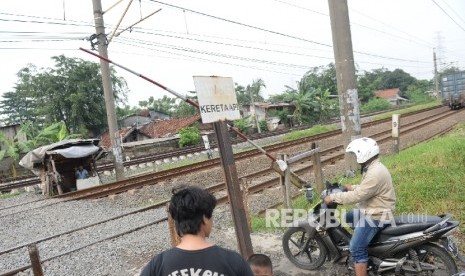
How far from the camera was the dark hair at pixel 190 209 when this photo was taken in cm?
205

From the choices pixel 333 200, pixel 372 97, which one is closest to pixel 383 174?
pixel 333 200

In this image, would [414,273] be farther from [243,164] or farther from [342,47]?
[243,164]

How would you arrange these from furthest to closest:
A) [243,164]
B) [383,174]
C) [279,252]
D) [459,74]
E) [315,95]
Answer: [459,74], [315,95], [243,164], [279,252], [383,174]

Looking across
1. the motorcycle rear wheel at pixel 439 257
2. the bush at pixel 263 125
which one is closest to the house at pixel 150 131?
the bush at pixel 263 125

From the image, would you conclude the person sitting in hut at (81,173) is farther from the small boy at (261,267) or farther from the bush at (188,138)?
the bush at (188,138)

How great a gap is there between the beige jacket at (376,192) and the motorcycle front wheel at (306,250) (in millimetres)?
882

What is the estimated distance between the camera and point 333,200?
167 inches

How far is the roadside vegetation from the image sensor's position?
19.3 feet

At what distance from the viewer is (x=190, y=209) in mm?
2057

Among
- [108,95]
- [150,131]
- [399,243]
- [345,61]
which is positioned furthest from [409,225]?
[150,131]

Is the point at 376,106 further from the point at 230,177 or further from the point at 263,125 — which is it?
the point at 230,177

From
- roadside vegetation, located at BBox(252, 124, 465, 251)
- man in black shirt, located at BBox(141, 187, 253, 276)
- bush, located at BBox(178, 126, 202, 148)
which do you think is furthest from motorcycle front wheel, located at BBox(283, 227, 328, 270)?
bush, located at BBox(178, 126, 202, 148)

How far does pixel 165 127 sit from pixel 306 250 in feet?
111

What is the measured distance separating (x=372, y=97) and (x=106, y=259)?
60.7 meters
